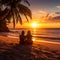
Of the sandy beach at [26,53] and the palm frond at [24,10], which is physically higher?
the palm frond at [24,10]

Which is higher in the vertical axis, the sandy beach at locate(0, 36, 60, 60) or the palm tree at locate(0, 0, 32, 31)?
the palm tree at locate(0, 0, 32, 31)

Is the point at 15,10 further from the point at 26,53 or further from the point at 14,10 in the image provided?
the point at 26,53

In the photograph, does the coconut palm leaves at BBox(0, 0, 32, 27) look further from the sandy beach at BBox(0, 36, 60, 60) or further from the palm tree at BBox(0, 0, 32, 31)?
the sandy beach at BBox(0, 36, 60, 60)

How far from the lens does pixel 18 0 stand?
1734 centimetres

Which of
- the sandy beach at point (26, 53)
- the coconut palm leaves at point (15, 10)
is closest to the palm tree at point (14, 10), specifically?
the coconut palm leaves at point (15, 10)

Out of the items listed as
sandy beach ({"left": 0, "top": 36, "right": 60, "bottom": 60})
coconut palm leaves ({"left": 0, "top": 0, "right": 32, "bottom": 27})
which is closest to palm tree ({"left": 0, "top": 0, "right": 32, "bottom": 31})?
coconut palm leaves ({"left": 0, "top": 0, "right": 32, "bottom": 27})

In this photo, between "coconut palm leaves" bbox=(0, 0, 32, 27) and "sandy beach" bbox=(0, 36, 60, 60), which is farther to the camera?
"coconut palm leaves" bbox=(0, 0, 32, 27)

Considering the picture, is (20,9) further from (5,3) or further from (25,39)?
→ (25,39)

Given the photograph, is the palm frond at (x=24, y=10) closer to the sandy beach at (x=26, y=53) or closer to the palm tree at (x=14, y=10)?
the palm tree at (x=14, y=10)

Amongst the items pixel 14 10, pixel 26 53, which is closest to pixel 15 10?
pixel 14 10

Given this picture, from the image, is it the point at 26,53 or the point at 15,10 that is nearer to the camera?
the point at 26,53

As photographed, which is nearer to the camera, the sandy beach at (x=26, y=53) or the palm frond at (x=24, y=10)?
the sandy beach at (x=26, y=53)

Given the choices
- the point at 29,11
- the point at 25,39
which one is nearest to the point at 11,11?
the point at 29,11

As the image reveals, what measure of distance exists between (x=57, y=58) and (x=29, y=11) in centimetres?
817
